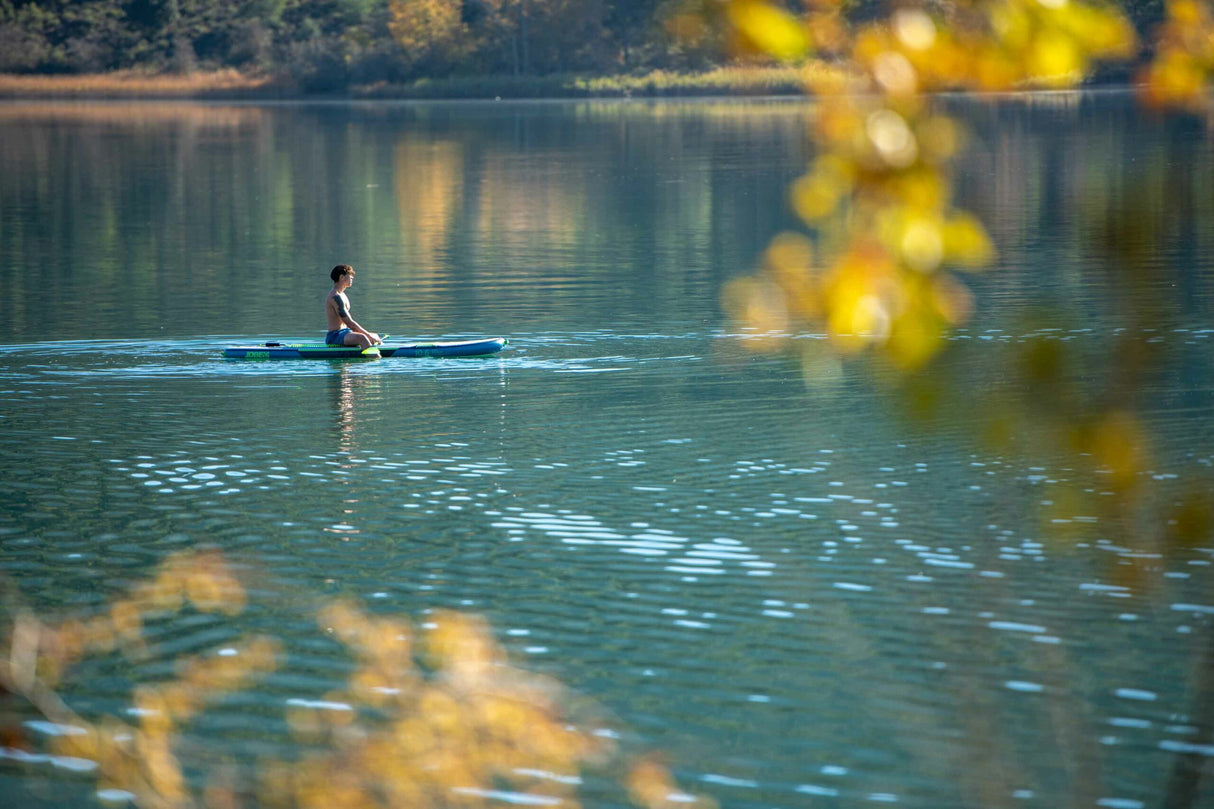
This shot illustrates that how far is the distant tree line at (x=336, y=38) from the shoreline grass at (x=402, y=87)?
1.10 metres

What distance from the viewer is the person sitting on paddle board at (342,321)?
16.8m

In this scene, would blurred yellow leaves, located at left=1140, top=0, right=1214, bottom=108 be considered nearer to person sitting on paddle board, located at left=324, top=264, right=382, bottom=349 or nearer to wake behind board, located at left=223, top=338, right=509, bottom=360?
wake behind board, located at left=223, top=338, right=509, bottom=360

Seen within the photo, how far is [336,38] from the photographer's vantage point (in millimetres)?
102688

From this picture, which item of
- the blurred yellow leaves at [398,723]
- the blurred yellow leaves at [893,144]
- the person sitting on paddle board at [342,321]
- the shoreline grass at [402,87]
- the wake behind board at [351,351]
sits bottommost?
the blurred yellow leaves at [398,723]

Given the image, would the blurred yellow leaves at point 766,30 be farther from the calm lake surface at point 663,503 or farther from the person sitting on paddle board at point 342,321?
the person sitting on paddle board at point 342,321

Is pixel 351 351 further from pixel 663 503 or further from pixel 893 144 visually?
pixel 893 144

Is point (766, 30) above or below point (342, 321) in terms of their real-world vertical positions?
above

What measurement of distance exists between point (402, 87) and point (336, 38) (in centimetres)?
867

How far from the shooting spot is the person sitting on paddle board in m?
16.8

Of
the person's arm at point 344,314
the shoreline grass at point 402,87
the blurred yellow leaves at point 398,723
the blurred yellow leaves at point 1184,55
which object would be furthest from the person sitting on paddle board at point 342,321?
the shoreline grass at point 402,87

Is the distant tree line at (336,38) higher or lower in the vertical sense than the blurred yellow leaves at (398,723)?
higher

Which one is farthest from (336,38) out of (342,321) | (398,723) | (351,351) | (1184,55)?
(1184,55)

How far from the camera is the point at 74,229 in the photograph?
3152 cm

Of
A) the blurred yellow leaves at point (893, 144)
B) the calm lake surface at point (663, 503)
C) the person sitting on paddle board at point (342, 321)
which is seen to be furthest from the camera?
the person sitting on paddle board at point (342, 321)
